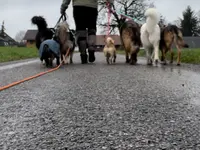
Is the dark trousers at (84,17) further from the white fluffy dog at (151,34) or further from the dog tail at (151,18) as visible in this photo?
the dog tail at (151,18)

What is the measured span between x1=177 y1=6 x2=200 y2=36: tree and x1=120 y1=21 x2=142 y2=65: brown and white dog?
7865 centimetres

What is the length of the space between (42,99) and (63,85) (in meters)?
1.58

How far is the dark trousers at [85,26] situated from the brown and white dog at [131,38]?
108 centimetres

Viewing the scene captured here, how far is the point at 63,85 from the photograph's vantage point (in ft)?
21.3

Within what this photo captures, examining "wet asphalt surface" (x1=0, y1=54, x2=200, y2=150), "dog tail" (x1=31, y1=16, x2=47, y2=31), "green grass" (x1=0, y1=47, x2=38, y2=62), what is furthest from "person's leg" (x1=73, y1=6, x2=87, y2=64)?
"wet asphalt surface" (x1=0, y1=54, x2=200, y2=150)

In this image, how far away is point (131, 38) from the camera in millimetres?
11898

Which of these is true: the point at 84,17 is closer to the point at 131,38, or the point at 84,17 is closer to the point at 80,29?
the point at 80,29

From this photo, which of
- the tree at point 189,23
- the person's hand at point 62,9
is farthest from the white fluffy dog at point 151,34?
the tree at point 189,23

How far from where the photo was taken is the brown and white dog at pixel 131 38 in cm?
1185

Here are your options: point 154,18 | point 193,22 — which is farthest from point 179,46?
point 193,22

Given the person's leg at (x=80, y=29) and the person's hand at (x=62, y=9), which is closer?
the person's leg at (x=80, y=29)

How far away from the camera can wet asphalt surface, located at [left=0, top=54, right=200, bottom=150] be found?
2.81 metres

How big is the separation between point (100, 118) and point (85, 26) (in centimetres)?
938

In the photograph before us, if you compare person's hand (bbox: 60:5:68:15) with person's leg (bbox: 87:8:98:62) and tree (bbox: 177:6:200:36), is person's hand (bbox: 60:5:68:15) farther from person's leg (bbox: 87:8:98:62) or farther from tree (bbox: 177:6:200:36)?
tree (bbox: 177:6:200:36)
